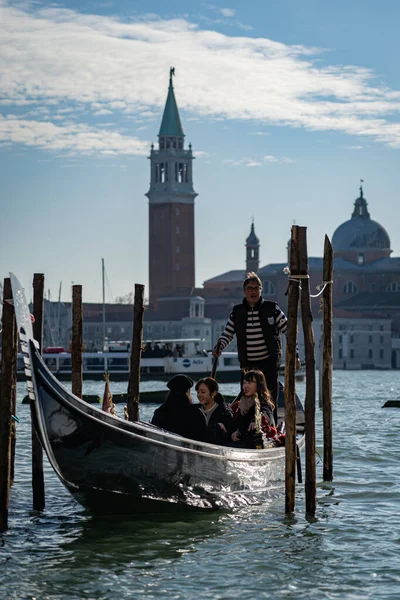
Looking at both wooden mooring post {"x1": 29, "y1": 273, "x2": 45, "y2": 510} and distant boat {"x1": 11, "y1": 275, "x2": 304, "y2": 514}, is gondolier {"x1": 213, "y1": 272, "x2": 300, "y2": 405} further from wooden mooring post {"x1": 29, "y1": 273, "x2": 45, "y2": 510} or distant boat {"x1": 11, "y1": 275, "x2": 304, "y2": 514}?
wooden mooring post {"x1": 29, "y1": 273, "x2": 45, "y2": 510}

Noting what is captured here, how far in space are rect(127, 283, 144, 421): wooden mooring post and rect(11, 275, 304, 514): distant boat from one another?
3019 mm

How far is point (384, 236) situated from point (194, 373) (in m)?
39.3

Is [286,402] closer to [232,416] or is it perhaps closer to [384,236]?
[232,416]

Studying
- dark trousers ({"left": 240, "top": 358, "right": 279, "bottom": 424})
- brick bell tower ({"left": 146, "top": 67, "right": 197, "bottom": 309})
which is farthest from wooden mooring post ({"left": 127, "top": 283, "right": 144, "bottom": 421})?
brick bell tower ({"left": 146, "top": 67, "right": 197, "bottom": 309})

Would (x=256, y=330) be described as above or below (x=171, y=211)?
below

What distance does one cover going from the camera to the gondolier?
8594 millimetres

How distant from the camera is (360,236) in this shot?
250ft

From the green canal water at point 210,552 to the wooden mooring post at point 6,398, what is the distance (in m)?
0.29

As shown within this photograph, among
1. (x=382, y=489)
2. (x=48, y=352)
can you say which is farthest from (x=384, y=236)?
(x=382, y=489)

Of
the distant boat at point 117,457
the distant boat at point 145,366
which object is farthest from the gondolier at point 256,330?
the distant boat at point 145,366

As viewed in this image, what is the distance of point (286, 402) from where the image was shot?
7.84 meters

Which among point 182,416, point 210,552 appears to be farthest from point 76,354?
point 210,552

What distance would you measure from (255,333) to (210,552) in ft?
6.72

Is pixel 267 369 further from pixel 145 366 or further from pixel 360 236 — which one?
pixel 360 236
